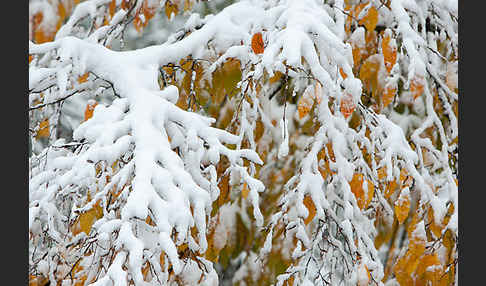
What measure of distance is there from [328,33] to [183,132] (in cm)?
39

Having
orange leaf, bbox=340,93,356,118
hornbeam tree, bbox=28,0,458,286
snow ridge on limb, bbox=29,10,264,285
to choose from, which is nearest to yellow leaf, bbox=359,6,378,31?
hornbeam tree, bbox=28,0,458,286

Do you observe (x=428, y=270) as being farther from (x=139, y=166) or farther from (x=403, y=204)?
(x=139, y=166)

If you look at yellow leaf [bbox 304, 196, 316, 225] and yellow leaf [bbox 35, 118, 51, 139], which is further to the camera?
yellow leaf [bbox 35, 118, 51, 139]

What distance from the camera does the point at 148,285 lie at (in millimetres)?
1107

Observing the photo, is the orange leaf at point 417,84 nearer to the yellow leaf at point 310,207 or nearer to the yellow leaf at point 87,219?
the yellow leaf at point 310,207

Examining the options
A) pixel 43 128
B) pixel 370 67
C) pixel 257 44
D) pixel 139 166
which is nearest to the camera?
pixel 139 166

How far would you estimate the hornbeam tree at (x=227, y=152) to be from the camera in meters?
1.18

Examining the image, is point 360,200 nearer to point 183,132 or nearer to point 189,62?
point 183,132

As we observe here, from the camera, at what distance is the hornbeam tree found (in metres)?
1.18

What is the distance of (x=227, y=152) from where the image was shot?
1.31 meters

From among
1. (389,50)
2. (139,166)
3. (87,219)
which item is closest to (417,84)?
(389,50)

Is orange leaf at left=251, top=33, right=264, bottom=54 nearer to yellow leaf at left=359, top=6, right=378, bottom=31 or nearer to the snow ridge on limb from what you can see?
the snow ridge on limb

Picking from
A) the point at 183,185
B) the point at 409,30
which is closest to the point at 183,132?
the point at 183,185

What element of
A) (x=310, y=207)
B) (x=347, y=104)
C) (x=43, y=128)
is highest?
(x=347, y=104)
